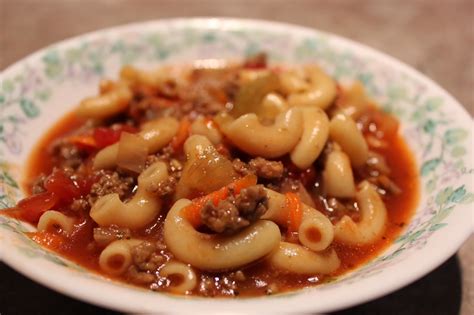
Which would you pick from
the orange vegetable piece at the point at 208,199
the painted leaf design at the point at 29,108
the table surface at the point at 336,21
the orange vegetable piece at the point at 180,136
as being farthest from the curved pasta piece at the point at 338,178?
the table surface at the point at 336,21

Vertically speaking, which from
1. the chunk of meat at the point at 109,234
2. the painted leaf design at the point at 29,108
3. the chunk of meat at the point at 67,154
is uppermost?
the painted leaf design at the point at 29,108

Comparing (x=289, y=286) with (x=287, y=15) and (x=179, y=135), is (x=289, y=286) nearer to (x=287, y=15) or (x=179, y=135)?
(x=179, y=135)

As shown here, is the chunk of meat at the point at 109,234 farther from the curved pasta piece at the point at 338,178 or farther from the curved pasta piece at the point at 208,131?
the curved pasta piece at the point at 338,178

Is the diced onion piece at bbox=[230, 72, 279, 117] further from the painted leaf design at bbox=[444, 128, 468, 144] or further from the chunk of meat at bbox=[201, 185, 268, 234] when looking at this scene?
the painted leaf design at bbox=[444, 128, 468, 144]

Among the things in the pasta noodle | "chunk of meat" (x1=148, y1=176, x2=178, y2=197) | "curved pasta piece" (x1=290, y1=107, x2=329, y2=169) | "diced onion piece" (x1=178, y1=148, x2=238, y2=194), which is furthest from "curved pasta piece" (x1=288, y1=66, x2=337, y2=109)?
"chunk of meat" (x1=148, y1=176, x2=178, y2=197)

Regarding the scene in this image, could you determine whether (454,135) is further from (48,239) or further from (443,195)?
(48,239)
